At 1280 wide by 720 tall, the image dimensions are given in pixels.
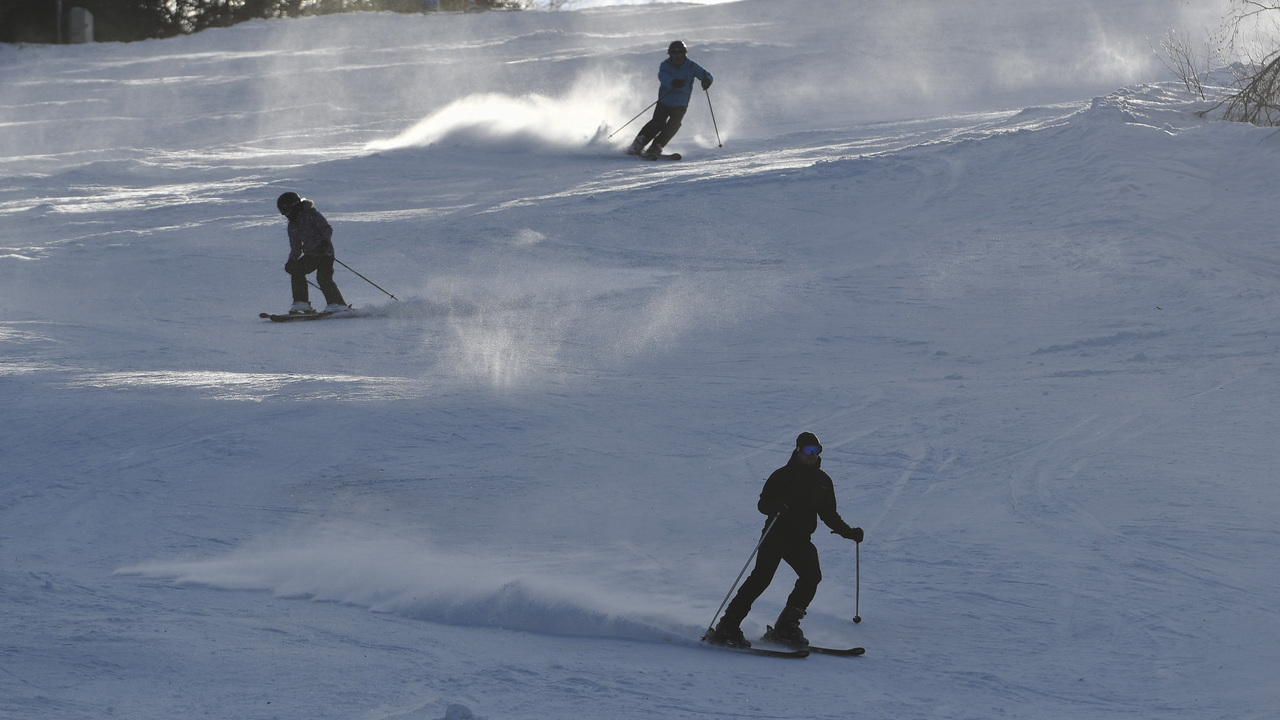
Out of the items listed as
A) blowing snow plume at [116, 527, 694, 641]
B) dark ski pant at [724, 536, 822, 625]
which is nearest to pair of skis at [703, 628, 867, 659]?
dark ski pant at [724, 536, 822, 625]

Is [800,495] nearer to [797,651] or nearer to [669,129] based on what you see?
[797,651]

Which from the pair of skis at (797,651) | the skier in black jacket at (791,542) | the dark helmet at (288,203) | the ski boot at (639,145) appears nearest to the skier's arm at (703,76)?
the ski boot at (639,145)

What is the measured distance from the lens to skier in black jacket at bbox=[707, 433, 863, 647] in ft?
18.8

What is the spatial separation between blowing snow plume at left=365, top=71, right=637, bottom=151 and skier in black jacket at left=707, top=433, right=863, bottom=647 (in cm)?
1514

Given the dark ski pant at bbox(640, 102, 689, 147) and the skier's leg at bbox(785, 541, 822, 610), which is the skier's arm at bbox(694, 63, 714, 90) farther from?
the skier's leg at bbox(785, 541, 822, 610)

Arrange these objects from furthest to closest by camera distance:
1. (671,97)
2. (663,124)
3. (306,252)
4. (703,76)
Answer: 1. (663,124)
2. (671,97)
3. (703,76)
4. (306,252)

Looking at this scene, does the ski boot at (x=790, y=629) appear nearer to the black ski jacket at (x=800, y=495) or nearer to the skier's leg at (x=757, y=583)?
the skier's leg at (x=757, y=583)

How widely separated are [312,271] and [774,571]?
725 centimetres

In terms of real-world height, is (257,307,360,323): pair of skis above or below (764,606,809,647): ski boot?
above

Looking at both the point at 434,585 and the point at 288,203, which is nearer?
the point at 434,585

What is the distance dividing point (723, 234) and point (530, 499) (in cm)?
719

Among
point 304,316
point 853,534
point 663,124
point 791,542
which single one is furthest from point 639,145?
point 853,534

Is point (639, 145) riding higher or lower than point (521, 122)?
lower

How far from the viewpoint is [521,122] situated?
21.5m
